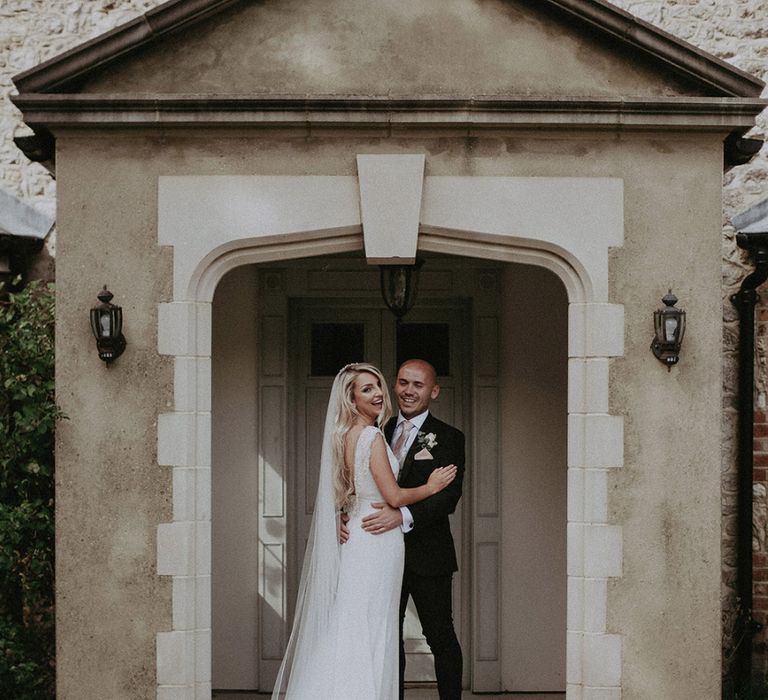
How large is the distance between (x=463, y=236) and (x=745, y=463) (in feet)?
10.2

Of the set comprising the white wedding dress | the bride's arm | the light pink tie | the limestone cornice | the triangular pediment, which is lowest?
the white wedding dress

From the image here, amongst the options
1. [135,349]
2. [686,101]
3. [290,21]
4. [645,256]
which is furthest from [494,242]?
[135,349]

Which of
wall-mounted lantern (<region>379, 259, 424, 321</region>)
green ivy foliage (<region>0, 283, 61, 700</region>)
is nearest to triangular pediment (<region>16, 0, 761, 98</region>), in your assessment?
wall-mounted lantern (<region>379, 259, 424, 321</region>)

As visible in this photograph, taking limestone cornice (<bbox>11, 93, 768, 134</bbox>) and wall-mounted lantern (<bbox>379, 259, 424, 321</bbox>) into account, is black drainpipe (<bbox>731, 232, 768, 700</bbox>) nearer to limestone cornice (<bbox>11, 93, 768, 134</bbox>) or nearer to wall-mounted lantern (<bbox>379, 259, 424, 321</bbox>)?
limestone cornice (<bbox>11, 93, 768, 134</bbox>)

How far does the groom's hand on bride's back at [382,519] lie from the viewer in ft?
18.0

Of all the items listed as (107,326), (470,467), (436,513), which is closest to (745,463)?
(470,467)

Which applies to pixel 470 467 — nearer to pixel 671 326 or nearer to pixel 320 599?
pixel 320 599

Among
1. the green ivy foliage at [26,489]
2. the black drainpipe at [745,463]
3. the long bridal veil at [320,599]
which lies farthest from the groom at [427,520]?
the black drainpipe at [745,463]

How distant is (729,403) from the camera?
7.14 m

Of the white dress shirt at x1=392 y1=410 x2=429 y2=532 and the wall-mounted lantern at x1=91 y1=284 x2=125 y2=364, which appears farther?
the white dress shirt at x1=392 y1=410 x2=429 y2=532

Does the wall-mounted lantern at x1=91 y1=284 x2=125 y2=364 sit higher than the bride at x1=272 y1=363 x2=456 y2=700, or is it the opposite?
the wall-mounted lantern at x1=91 y1=284 x2=125 y2=364

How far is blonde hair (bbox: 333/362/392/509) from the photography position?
218 inches

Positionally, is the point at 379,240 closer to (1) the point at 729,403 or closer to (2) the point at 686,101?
(2) the point at 686,101

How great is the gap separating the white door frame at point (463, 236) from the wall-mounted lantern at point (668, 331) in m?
0.19
